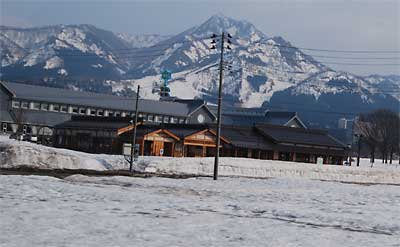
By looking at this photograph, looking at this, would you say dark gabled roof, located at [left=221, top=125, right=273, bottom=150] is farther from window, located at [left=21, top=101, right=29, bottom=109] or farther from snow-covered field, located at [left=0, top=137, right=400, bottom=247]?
window, located at [left=21, top=101, right=29, bottom=109]

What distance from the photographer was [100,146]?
68.9 metres

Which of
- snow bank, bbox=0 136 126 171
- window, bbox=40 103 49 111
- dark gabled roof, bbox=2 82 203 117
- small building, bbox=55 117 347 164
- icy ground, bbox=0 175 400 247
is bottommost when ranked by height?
icy ground, bbox=0 175 400 247

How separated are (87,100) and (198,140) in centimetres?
5351

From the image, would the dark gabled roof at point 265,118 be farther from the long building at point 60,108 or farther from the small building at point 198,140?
the small building at point 198,140

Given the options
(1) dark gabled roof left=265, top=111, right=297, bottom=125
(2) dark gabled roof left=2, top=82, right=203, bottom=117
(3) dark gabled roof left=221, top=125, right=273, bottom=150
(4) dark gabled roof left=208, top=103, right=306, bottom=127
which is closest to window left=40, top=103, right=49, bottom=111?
(2) dark gabled roof left=2, top=82, right=203, bottom=117

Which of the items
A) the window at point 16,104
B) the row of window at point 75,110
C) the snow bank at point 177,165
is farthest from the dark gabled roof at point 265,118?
the snow bank at point 177,165

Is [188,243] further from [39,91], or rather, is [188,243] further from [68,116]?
[39,91]

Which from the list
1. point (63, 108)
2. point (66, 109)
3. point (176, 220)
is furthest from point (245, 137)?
point (176, 220)

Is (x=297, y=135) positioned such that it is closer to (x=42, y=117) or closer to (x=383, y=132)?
(x=42, y=117)

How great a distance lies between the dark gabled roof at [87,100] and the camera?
10912cm

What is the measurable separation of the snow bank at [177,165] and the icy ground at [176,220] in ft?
50.3

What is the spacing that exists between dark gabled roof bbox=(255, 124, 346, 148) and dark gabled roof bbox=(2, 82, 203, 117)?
40.4 m

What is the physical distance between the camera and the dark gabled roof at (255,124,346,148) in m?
77.5

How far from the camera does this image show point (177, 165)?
1946 inches
